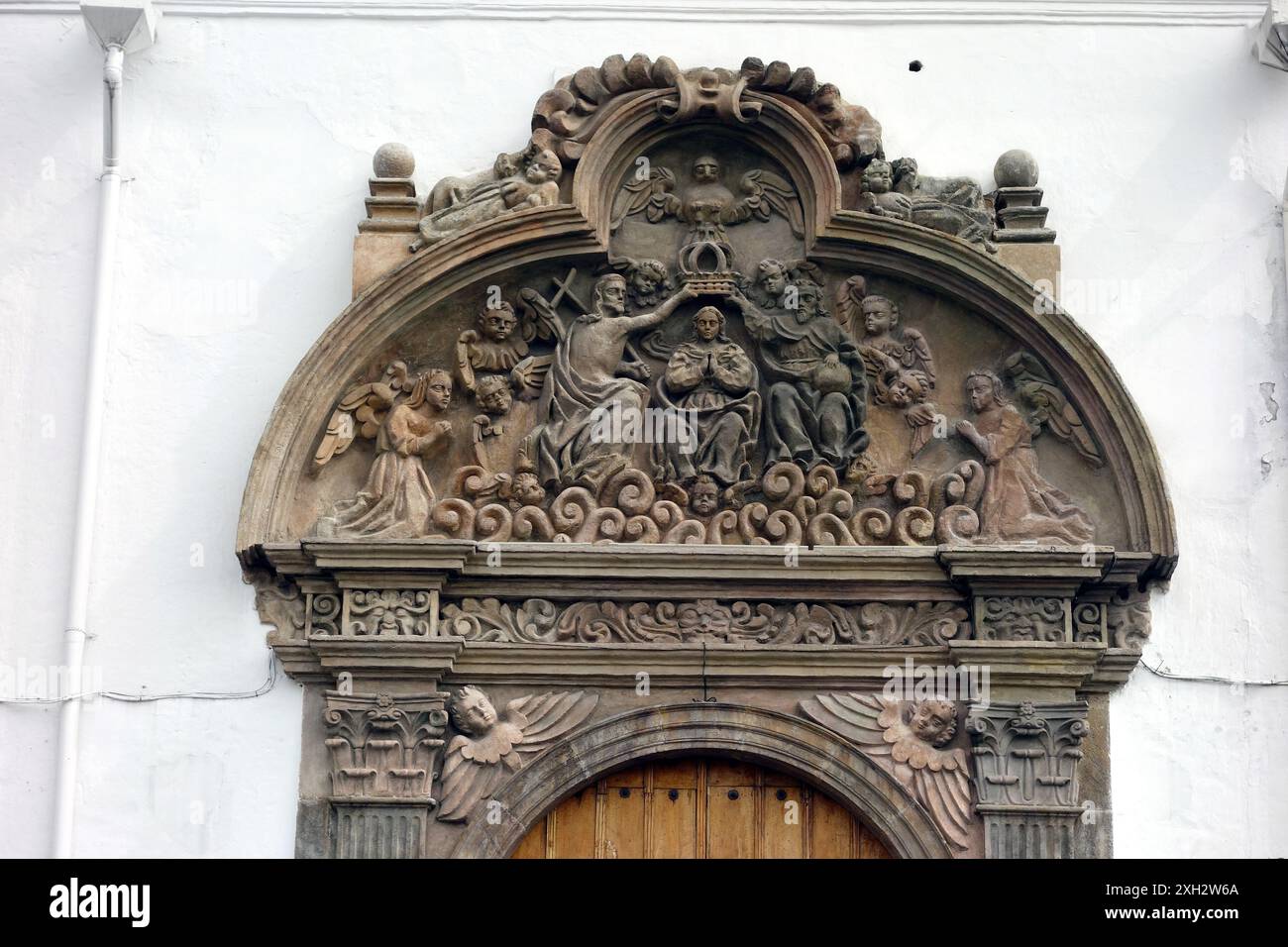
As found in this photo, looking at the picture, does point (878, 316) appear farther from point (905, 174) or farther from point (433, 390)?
point (433, 390)

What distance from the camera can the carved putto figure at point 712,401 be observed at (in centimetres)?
870

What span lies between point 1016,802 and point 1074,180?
246 centimetres

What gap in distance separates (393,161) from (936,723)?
2.95 m

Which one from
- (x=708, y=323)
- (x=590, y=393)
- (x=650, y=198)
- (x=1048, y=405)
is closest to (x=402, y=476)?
(x=590, y=393)

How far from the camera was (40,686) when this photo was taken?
852 centimetres

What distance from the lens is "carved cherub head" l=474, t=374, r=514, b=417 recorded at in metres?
8.78

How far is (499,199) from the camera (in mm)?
8859

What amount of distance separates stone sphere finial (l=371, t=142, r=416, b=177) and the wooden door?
2.44 meters

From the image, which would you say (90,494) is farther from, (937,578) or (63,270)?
(937,578)

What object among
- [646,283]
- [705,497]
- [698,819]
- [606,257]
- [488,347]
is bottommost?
[698,819]

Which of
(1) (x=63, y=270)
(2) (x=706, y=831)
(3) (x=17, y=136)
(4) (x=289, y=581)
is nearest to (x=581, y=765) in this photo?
(2) (x=706, y=831)

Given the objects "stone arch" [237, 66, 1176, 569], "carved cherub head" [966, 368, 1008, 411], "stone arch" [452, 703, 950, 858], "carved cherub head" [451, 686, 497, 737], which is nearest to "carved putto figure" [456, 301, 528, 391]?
"stone arch" [237, 66, 1176, 569]

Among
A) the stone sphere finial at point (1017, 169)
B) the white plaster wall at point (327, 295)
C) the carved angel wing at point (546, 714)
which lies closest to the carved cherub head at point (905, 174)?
the white plaster wall at point (327, 295)
